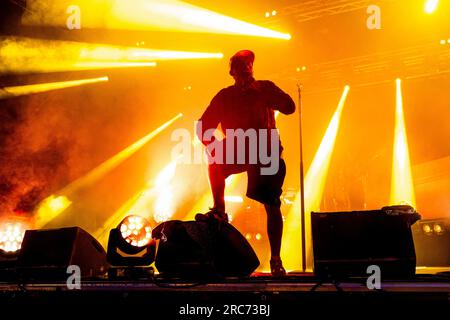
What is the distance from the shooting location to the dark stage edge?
69.9 inches

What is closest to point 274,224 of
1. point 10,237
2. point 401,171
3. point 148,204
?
point 10,237

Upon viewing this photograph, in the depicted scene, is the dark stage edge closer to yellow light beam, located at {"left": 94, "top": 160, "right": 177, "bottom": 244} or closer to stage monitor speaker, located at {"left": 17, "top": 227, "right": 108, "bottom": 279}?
stage monitor speaker, located at {"left": 17, "top": 227, "right": 108, "bottom": 279}

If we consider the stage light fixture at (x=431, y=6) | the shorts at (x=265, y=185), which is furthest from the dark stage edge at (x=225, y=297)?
the stage light fixture at (x=431, y=6)

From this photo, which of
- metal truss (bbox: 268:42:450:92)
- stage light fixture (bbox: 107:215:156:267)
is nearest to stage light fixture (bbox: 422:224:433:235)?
stage light fixture (bbox: 107:215:156:267)

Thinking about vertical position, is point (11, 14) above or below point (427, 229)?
above

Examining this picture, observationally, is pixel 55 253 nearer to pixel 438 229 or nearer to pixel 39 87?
pixel 438 229

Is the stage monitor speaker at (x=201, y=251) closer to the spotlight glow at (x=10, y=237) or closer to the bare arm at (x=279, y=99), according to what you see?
the bare arm at (x=279, y=99)

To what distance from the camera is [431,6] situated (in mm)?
7559

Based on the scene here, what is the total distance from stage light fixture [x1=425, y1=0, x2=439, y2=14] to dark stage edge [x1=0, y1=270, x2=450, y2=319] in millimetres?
7078

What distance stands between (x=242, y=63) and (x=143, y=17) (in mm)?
5787

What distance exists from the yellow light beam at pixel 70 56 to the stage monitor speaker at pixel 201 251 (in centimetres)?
580
